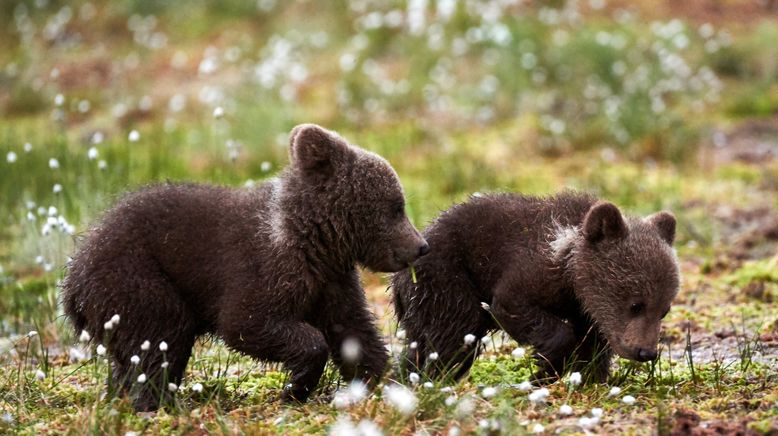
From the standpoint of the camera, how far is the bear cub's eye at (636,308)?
238 inches

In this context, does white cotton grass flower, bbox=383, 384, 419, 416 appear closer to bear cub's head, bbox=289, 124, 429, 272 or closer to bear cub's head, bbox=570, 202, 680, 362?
bear cub's head, bbox=289, 124, 429, 272

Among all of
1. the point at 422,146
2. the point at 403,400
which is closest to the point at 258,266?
the point at 403,400

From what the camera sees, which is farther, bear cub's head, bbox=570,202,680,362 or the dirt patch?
bear cub's head, bbox=570,202,680,362

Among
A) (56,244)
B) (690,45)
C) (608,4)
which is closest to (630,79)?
(690,45)

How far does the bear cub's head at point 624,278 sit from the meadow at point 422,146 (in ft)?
0.69

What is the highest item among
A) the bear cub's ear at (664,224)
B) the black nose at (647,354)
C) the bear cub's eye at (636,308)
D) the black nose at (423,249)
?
the bear cub's ear at (664,224)

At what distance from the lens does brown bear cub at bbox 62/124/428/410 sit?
599cm

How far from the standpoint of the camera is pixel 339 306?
6352 mm

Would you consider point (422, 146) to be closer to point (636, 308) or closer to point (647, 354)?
point (636, 308)

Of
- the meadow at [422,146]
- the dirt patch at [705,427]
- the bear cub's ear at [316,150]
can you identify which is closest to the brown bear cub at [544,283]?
the meadow at [422,146]

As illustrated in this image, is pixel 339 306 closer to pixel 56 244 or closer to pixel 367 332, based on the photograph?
pixel 367 332

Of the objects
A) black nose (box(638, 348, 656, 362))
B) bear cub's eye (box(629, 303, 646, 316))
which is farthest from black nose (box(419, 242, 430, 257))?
black nose (box(638, 348, 656, 362))

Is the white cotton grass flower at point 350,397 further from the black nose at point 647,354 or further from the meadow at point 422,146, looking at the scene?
the black nose at point 647,354

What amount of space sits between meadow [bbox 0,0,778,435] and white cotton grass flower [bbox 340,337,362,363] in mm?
241
